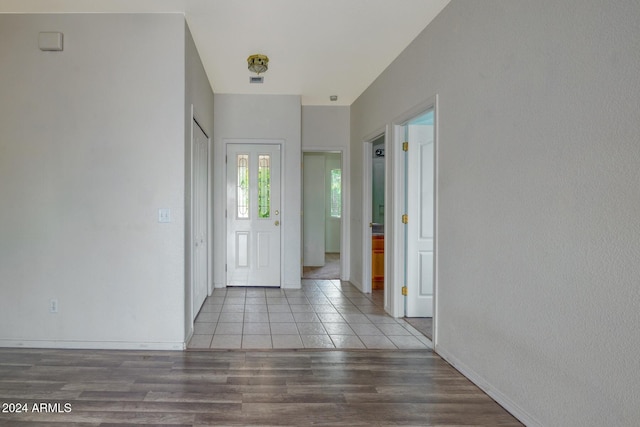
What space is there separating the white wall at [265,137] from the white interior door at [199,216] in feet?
1.69

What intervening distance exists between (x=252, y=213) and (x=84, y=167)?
2692 millimetres

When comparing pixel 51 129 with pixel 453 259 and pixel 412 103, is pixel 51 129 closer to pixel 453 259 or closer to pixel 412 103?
pixel 412 103

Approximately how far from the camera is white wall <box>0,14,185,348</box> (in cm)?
318

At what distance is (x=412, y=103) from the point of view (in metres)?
3.69

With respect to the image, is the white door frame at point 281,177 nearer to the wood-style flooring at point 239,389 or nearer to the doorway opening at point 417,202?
the doorway opening at point 417,202

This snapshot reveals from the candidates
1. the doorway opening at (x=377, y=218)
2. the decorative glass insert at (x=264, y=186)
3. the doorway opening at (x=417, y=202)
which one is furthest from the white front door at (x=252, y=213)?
the doorway opening at (x=417, y=202)

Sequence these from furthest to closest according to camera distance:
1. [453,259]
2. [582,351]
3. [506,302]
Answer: [453,259]
[506,302]
[582,351]

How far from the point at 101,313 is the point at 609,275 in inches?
132

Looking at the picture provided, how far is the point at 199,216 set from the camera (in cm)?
441

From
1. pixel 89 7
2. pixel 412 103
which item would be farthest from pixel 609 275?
pixel 89 7

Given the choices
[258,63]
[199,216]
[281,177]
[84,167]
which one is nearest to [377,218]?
[281,177]

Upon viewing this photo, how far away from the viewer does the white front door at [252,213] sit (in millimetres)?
5672

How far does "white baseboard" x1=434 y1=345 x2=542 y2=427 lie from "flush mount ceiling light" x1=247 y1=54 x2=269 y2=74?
10.5 ft

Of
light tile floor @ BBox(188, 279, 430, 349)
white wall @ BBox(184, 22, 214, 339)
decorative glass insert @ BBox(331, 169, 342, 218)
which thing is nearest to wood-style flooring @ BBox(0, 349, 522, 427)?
light tile floor @ BBox(188, 279, 430, 349)
